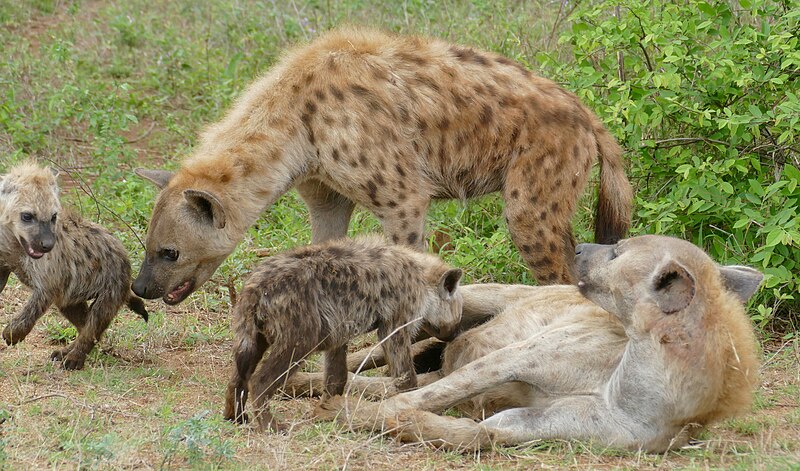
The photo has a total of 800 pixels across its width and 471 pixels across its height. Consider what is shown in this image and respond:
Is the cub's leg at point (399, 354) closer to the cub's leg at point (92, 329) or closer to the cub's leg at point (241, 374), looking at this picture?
the cub's leg at point (241, 374)

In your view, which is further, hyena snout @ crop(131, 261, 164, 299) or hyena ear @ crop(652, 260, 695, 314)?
hyena snout @ crop(131, 261, 164, 299)

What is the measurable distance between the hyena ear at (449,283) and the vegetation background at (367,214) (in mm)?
766

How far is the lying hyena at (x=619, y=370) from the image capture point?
393 centimetres

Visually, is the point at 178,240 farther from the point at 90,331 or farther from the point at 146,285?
the point at 90,331

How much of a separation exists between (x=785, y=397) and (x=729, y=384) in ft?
3.62

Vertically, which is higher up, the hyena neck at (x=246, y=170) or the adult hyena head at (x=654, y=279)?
the hyena neck at (x=246, y=170)

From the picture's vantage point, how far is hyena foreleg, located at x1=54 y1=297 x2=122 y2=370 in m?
5.08

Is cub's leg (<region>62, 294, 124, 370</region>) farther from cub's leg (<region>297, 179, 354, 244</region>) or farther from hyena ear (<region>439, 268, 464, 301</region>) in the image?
hyena ear (<region>439, 268, 464, 301</region>)

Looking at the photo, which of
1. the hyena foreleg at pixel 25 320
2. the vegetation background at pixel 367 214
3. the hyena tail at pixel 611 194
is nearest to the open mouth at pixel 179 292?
the vegetation background at pixel 367 214

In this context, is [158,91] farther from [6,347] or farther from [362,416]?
[362,416]

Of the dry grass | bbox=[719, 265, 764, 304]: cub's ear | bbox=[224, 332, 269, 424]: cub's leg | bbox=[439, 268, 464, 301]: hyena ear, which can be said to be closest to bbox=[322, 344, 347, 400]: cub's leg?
the dry grass

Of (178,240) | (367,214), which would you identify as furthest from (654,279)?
(367,214)

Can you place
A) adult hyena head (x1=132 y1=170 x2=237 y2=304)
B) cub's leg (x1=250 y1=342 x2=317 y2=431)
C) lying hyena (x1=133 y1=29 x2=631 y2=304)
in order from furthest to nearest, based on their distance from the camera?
lying hyena (x1=133 y1=29 x2=631 y2=304), adult hyena head (x1=132 y1=170 x2=237 y2=304), cub's leg (x1=250 y1=342 x2=317 y2=431)

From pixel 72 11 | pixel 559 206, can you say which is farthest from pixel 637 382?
pixel 72 11
